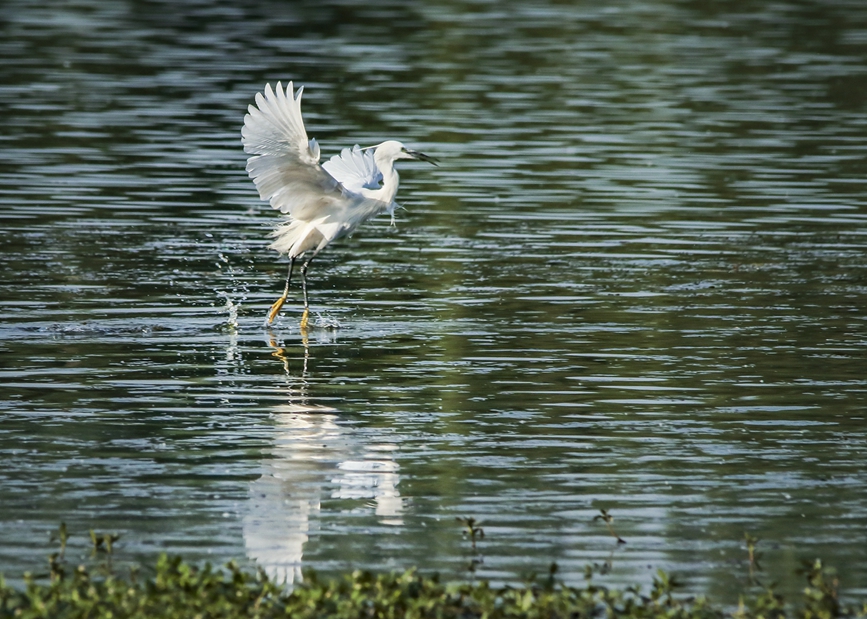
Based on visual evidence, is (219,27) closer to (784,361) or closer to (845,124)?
(845,124)

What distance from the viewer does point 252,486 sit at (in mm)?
9664

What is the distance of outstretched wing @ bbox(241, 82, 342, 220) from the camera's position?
13.7 m

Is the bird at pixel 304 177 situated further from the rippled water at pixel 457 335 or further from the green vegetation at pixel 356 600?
the green vegetation at pixel 356 600

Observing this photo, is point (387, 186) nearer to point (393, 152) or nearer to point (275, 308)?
point (393, 152)

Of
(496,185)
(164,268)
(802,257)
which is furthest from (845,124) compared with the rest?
(164,268)

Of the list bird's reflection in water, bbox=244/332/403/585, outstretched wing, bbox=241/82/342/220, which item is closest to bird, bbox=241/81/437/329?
outstretched wing, bbox=241/82/342/220

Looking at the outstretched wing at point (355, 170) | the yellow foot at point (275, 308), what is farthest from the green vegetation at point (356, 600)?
the outstretched wing at point (355, 170)

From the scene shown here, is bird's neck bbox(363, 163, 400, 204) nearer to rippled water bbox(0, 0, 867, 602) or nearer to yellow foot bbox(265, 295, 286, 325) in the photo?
rippled water bbox(0, 0, 867, 602)

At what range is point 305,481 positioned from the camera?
9.78 meters

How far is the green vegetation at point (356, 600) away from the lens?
285 inches

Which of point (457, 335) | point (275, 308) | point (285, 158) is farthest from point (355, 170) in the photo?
point (457, 335)

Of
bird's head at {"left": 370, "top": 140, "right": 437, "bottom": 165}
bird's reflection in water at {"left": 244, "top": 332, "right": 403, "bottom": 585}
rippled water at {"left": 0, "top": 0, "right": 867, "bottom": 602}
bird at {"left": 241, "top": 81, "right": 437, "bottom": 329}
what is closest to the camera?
bird's reflection in water at {"left": 244, "top": 332, "right": 403, "bottom": 585}

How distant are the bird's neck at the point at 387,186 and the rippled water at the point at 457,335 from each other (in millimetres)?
1020

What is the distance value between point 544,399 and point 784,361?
2375mm
